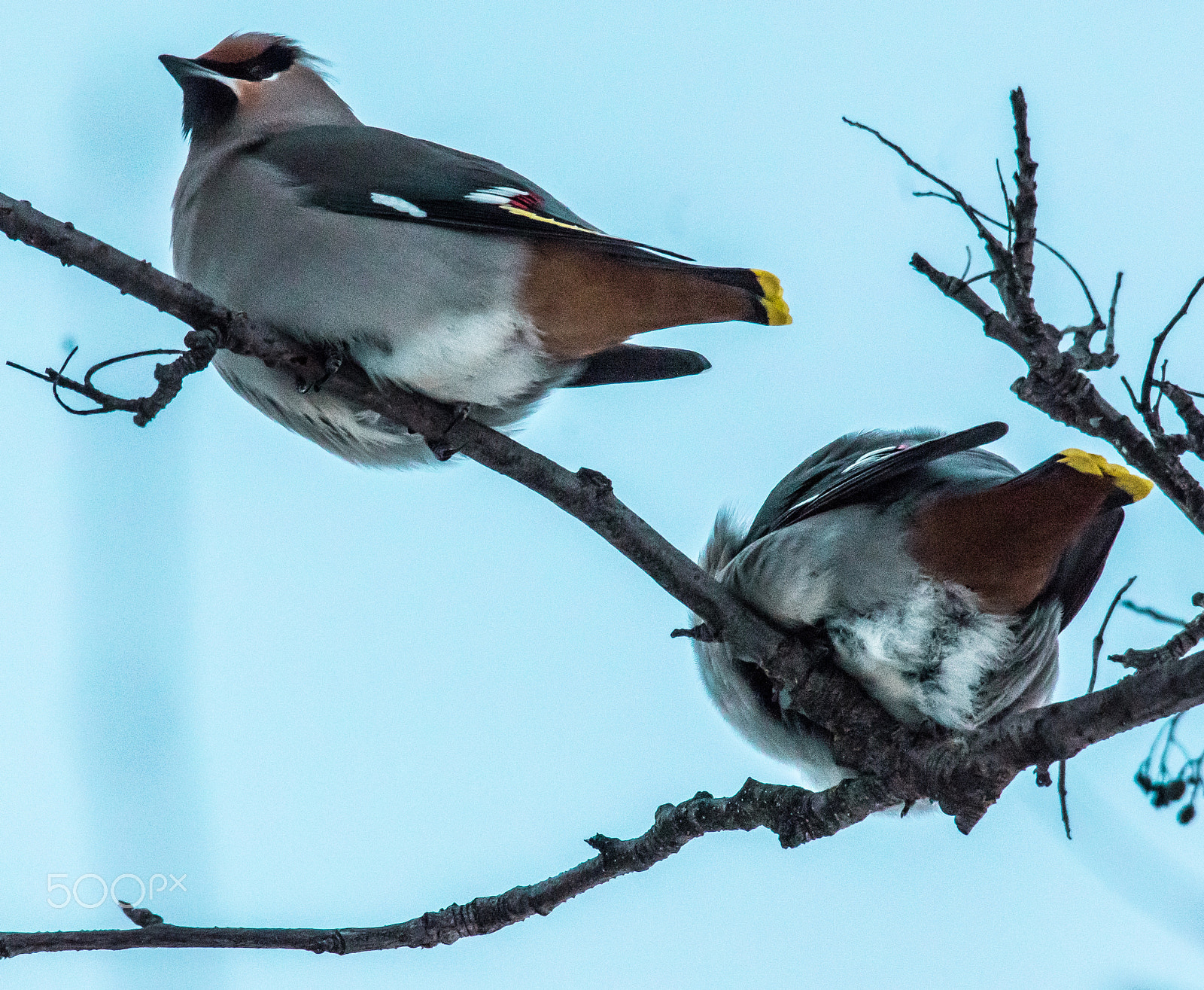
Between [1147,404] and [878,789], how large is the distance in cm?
96

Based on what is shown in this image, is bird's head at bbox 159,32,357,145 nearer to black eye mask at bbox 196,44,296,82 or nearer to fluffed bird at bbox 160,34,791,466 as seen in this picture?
black eye mask at bbox 196,44,296,82

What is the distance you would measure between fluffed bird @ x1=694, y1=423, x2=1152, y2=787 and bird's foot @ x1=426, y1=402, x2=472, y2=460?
82 cm

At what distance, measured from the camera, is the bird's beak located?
4.03m

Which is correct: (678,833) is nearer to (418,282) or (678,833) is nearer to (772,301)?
(772,301)

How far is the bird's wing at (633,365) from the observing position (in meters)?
3.49

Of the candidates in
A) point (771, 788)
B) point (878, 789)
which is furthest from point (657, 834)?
point (878, 789)

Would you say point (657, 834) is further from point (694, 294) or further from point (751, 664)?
point (694, 294)

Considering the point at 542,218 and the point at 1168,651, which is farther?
the point at 542,218

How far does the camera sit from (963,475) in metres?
3.33

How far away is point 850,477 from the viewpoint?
3.41 meters

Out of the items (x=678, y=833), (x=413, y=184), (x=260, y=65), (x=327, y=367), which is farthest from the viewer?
(x=260, y=65)

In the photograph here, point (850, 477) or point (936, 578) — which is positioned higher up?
point (850, 477)

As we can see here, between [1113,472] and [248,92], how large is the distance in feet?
9.03

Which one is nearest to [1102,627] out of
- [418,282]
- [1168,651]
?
[1168,651]
